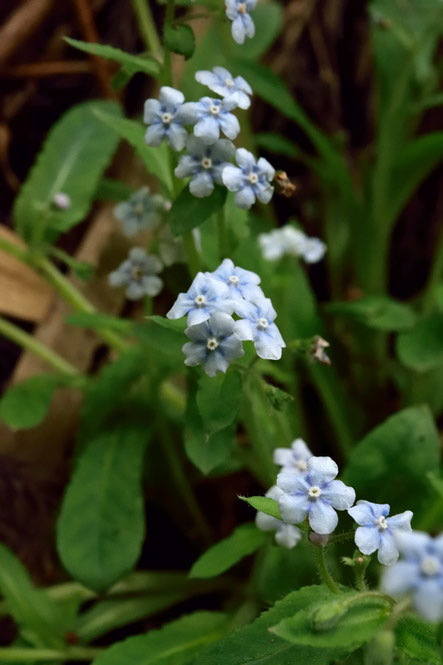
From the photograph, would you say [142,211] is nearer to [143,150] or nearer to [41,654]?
[143,150]

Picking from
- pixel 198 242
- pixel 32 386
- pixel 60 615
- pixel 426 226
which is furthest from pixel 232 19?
pixel 426 226

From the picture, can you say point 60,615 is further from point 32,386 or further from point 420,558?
point 420,558

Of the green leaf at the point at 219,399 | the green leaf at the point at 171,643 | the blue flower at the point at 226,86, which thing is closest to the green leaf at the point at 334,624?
the green leaf at the point at 219,399

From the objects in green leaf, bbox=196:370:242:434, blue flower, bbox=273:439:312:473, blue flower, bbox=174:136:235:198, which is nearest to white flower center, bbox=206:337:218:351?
green leaf, bbox=196:370:242:434

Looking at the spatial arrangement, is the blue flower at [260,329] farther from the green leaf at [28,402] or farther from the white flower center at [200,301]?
the green leaf at [28,402]

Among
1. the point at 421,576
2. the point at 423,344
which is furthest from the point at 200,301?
the point at 423,344

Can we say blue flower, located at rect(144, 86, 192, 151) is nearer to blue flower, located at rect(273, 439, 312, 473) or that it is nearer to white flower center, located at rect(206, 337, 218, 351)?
white flower center, located at rect(206, 337, 218, 351)
